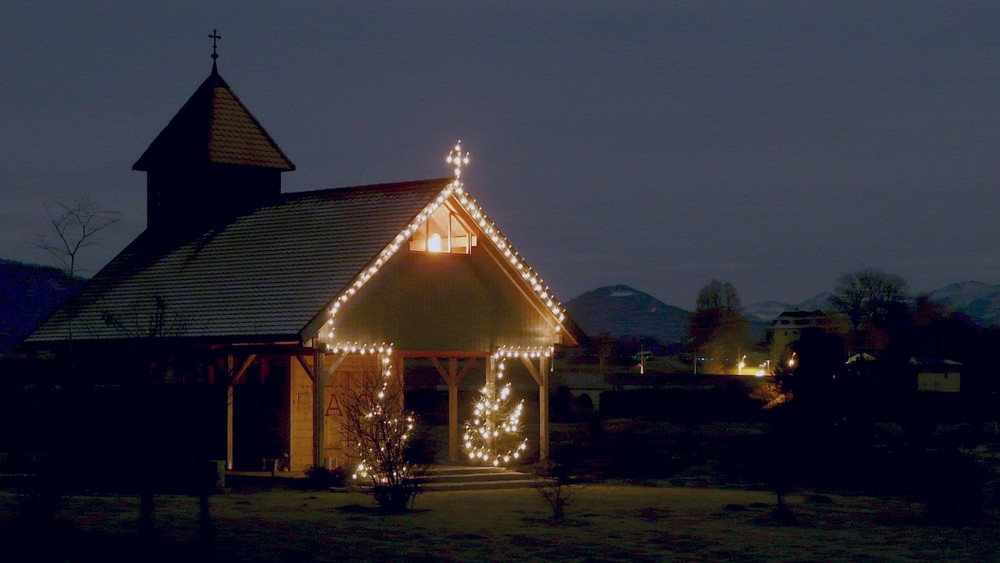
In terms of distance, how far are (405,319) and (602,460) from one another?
41.2 ft

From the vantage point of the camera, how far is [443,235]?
30.8 meters

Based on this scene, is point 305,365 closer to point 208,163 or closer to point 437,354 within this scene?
point 437,354

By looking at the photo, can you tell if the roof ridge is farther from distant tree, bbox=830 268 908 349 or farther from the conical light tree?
distant tree, bbox=830 268 908 349

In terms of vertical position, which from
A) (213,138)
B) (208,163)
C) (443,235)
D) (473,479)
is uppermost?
(213,138)

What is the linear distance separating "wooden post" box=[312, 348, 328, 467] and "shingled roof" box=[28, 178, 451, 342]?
924 millimetres

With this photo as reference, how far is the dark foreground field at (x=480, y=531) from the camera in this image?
18.4 meters

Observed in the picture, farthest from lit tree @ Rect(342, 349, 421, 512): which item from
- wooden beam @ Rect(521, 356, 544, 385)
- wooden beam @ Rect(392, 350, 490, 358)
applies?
wooden beam @ Rect(521, 356, 544, 385)

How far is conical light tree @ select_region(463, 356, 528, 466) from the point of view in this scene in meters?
31.9

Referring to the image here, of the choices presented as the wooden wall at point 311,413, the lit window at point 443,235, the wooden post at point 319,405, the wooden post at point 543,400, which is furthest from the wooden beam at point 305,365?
the wooden post at point 543,400

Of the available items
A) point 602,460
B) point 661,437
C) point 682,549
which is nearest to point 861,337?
point 661,437

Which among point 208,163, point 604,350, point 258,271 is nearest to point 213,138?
point 208,163

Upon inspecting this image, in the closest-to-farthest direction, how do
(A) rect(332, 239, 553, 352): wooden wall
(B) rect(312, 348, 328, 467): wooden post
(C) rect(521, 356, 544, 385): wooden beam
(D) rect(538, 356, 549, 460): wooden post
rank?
(B) rect(312, 348, 328, 467): wooden post
(A) rect(332, 239, 553, 352): wooden wall
(C) rect(521, 356, 544, 385): wooden beam
(D) rect(538, 356, 549, 460): wooden post

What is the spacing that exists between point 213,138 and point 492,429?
34.1 ft

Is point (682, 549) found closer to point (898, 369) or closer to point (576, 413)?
point (898, 369)
